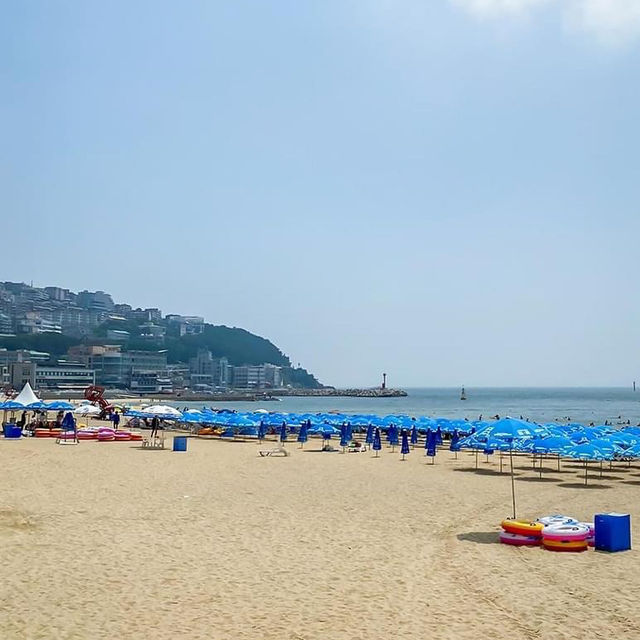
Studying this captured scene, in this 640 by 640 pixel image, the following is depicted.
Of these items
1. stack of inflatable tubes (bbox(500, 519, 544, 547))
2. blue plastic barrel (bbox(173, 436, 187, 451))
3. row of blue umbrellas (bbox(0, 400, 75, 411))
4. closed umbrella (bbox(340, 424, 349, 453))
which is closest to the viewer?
stack of inflatable tubes (bbox(500, 519, 544, 547))

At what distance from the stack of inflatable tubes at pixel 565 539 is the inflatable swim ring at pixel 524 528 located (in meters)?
0.14

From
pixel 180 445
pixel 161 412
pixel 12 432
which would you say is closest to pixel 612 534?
pixel 180 445

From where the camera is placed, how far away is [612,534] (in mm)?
11219

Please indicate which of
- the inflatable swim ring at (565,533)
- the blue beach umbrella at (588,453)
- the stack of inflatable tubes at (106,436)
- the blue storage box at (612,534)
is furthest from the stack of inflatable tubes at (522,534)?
the stack of inflatable tubes at (106,436)

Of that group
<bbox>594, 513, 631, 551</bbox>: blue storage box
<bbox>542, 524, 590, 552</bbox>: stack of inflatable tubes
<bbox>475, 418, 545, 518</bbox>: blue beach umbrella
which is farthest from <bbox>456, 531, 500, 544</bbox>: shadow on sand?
<bbox>475, 418, 545, 518</bbox>: blue beach umbrella

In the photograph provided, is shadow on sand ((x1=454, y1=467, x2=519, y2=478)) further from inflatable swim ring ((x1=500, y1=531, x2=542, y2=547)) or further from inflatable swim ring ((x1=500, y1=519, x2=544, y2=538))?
inflatable swim ring ((x1=500, y1=531, x2=542, y2=547))

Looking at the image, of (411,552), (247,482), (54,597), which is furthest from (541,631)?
(247,482)

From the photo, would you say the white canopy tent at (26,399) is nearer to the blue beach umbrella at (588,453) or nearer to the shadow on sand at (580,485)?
the shadow on sand at (580,485)

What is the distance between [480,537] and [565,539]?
153 centimetres

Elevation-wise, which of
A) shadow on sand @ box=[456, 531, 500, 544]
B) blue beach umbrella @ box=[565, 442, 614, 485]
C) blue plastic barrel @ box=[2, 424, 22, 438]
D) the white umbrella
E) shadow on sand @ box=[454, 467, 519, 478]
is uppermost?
the white umbrella

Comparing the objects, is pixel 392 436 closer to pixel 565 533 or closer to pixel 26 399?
pixel 26 399

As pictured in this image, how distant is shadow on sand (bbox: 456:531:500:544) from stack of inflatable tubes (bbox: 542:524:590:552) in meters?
0.86

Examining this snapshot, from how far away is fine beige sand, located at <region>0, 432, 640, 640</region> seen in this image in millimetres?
7531

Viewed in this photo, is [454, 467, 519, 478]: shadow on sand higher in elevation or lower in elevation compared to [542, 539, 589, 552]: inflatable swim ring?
lower
